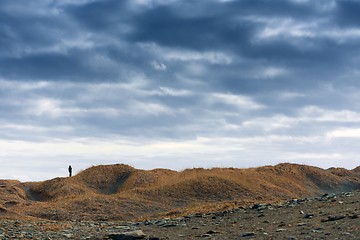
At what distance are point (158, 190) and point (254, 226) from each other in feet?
67.7

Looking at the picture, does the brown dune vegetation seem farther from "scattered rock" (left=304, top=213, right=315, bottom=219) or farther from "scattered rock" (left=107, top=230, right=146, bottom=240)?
"scattered rock" (left=107, top=230, right=146, bottom=240)

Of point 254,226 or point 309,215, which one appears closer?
point 254,226

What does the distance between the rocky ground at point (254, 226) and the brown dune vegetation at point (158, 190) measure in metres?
5.41

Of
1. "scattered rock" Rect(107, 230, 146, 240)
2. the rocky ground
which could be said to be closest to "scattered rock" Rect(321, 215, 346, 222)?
the rocky ground

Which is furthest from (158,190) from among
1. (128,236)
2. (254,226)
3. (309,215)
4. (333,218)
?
(333,218)

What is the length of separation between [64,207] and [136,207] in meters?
4.99

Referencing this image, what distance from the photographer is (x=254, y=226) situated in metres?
18.8

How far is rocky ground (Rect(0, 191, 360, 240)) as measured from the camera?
53.5 ft

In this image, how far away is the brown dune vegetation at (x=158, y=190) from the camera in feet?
110

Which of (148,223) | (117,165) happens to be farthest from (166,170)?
(148,223)

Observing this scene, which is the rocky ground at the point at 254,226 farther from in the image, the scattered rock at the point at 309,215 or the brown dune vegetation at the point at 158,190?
the brown dune vegetation at the point at 158,190

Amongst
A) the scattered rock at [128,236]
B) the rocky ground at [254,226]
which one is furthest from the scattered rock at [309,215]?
the scattered rock at [128,236]

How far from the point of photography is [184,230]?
1992cm

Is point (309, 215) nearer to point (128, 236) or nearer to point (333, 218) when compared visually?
point (333, 218)
